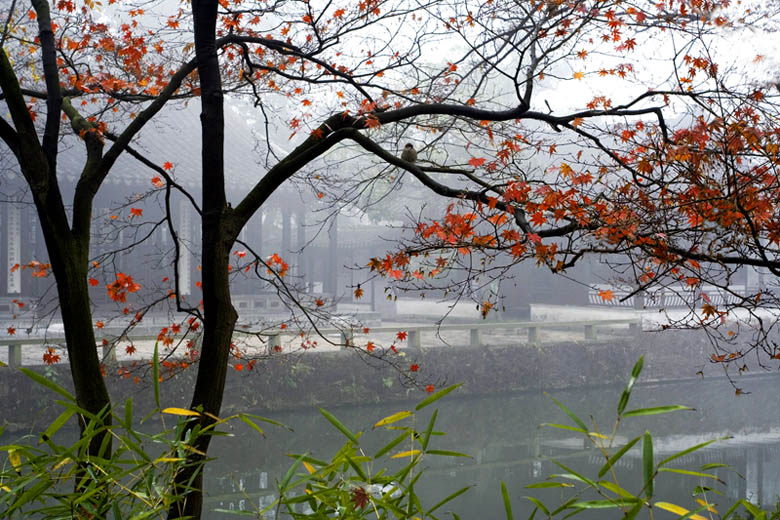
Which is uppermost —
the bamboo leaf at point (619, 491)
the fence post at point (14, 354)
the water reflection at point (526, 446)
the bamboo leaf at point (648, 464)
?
Answer: the bamboo leaf at point (648, 464)

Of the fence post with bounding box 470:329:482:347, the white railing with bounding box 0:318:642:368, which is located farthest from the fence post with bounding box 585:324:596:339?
the fence post with bounding box 470:329:482:347

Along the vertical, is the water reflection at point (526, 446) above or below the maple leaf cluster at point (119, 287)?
below

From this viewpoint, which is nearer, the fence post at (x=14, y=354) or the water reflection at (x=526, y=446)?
the water reflection at (x=526, y=446)

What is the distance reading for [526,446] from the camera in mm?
9773

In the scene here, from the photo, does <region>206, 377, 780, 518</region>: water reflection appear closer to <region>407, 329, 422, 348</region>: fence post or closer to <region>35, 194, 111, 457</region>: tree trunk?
<region>407, 329, 422, 348</region>: fence post

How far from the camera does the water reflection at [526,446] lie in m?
7.78

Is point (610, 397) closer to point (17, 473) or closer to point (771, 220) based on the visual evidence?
point (771, 220)

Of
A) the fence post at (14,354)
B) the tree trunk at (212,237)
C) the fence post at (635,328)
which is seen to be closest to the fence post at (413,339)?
the fence post at (635,328)

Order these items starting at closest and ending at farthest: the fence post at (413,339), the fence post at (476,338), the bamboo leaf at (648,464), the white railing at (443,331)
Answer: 1. the bamboo leaf at (648,464)
2. the white railing at (443,331)
3. the fence post at (413,339)
4. the fence post at (476,338)

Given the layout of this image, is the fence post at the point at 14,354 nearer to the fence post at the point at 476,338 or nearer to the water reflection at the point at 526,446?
the water reflection at the point at 526,446

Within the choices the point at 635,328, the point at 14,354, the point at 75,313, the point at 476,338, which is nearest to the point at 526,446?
the point at 476,338

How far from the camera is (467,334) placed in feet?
44.7

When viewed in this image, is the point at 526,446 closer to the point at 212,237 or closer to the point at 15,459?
the point at 212,237

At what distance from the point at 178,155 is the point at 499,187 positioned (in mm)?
12079
